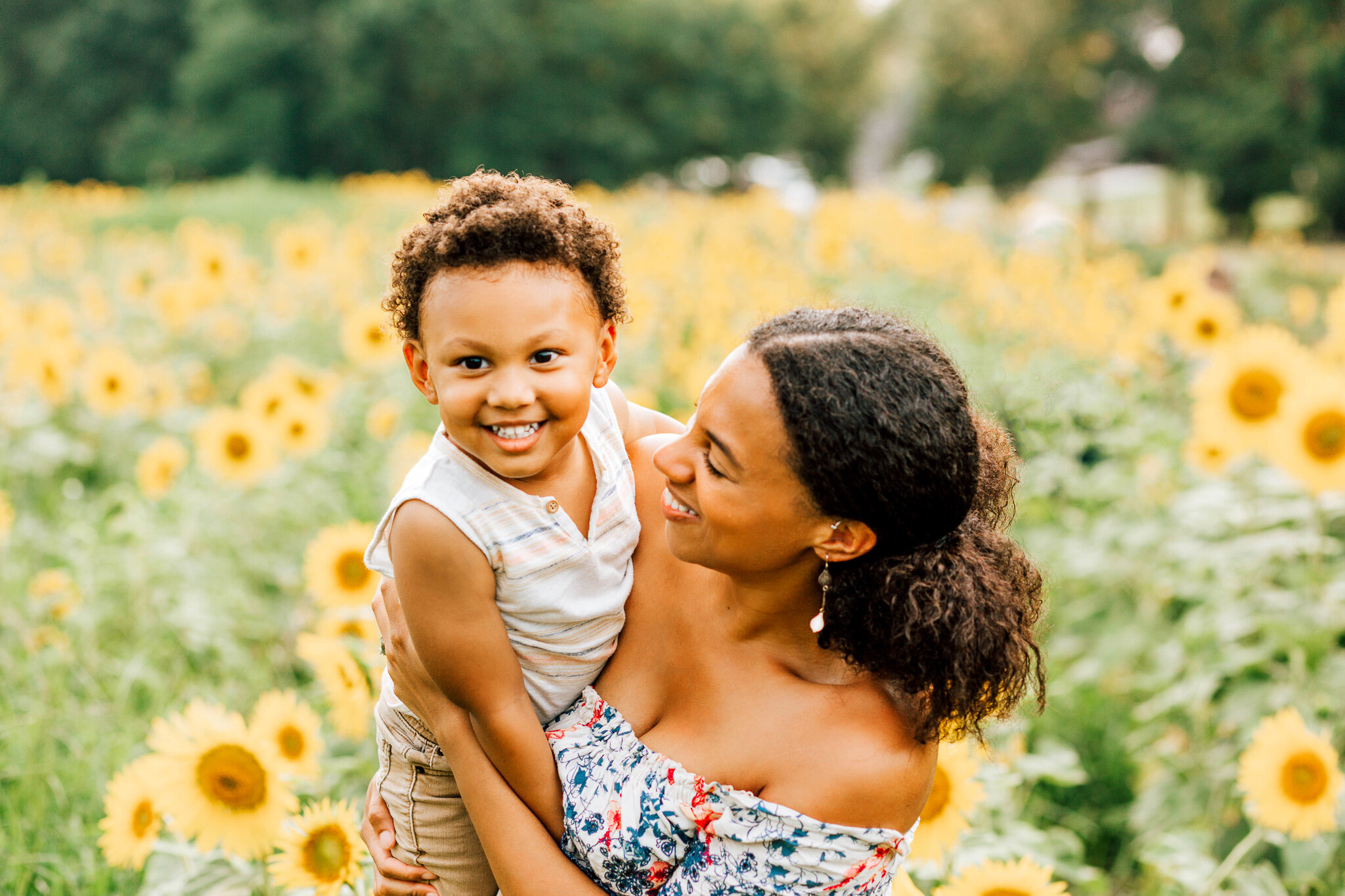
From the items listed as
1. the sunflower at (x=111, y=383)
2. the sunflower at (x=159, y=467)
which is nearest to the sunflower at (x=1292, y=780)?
the sunflower at (x=159, y=467)

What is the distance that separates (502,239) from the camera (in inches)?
55.7

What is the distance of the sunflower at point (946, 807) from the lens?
1880mm

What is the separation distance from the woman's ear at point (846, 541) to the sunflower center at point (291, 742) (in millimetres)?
1140

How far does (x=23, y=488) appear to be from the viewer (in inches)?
165

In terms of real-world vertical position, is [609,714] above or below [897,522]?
below

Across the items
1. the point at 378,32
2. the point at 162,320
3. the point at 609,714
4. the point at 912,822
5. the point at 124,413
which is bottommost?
the point at 912,822

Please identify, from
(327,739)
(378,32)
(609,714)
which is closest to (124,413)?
(327,739)

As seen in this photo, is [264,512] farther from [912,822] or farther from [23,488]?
[912,822]

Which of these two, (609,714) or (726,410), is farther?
(609,714)

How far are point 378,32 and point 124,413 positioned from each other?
85.7ft

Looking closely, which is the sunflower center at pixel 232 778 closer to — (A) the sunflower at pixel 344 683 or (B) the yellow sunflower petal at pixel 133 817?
(B) the yellow sunflower petal at pixel 133 817

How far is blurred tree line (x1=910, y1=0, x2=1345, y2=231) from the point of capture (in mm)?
19594

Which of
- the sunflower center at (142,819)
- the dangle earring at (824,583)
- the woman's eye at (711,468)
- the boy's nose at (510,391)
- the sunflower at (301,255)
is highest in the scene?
the sunflower at (301,255)

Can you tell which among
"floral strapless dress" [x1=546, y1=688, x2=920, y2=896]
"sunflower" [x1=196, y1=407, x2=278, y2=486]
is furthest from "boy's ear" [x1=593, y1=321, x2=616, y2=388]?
"sunflower" [x1=196, y1=407, x2=278, y2=486]
